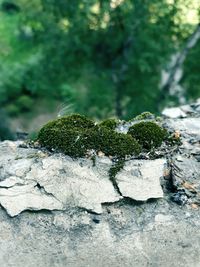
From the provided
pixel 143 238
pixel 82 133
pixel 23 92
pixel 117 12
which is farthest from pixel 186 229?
pixel 23 92

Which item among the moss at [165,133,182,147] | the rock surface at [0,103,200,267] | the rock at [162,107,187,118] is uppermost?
the rock at [162,107,187,118]

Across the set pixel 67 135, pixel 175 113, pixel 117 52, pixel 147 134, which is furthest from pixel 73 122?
pixel 117 52

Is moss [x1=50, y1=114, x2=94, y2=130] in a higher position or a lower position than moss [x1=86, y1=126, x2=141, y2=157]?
higher

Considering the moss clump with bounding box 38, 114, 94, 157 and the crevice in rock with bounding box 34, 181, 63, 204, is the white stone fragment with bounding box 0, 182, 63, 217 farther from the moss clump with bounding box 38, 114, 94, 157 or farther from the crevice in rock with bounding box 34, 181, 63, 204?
the moss clump with bounding box 38, 114, 94, 157

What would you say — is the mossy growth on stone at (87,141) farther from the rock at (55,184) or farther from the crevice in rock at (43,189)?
the crevice in rock at (43,189)

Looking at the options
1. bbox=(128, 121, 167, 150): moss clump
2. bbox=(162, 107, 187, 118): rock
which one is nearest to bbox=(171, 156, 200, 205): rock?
bbox=(128, 121, 167, 150): moss clump

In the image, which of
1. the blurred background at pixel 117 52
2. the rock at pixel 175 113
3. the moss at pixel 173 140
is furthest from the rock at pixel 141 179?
the blurred background at pixel 117 52

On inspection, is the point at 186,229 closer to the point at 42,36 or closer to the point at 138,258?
the point at 138,258

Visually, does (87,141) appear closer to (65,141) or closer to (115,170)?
(65,141)
